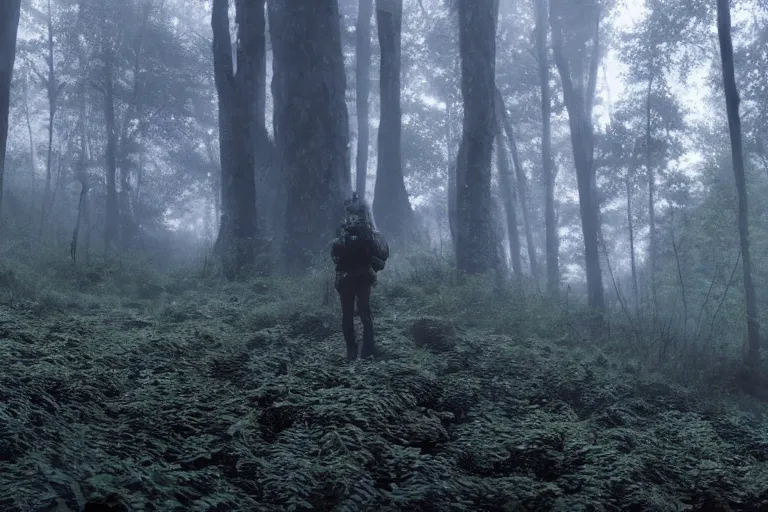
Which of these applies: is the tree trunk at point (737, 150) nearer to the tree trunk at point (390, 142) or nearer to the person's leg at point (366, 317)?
the person's leg at point (366, 317)

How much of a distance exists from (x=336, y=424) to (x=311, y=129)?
10729mm

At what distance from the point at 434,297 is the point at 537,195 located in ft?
109

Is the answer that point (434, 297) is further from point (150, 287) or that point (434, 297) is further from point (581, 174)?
point (581, 174)

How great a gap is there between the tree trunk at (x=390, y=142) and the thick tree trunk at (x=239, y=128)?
4.82 m

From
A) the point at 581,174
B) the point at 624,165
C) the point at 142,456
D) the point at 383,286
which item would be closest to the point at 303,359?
the point at 142,456

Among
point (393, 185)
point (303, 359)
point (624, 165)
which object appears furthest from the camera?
point (624, 165)

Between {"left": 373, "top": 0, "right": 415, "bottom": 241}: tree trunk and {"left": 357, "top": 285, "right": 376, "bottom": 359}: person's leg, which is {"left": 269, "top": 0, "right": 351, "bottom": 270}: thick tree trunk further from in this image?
{"left": 357, "top": 285, "right": 376, "bottom": 359}: person's leg

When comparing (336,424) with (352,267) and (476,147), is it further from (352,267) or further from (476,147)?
(476,147)

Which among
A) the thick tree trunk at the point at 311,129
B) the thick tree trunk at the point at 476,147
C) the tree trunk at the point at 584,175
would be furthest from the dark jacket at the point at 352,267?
the tree trunk at the point at 584,175

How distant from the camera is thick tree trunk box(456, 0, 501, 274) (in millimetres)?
14641

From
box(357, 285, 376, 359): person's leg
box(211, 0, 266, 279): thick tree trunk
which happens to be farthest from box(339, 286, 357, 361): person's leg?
box(211, 0, 266, 279): thick tree trunk

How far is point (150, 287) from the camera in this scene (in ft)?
44.8

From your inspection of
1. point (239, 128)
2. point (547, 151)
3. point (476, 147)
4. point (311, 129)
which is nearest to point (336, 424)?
point (476, 147)

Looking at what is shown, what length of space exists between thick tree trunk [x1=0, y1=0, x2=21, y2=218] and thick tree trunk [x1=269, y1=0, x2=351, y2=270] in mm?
6007
